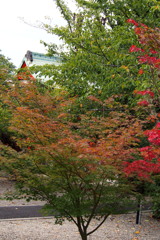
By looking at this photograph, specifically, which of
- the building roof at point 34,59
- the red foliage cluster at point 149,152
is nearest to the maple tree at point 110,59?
the red foliage cluster at point 149,152

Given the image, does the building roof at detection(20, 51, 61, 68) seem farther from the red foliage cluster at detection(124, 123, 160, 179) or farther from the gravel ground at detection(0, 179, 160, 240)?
the red foliage cluster at detection(124, 123, 160, 179)

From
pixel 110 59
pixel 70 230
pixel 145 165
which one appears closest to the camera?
pixel 145 165

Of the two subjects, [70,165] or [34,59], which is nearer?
[70,165]

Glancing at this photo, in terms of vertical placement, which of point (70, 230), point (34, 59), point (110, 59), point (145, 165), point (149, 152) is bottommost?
point (70, 230)

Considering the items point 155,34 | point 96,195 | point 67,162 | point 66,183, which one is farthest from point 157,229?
point 155,34

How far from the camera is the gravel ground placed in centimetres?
755

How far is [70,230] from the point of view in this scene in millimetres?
8156

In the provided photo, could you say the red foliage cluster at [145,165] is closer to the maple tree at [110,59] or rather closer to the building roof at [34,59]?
the maple tree at [110,59]

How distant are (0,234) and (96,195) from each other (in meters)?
3.46

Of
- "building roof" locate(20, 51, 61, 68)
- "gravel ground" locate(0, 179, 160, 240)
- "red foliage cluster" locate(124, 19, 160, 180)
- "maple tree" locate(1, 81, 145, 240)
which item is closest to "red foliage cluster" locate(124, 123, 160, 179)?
"red foliage cluster" locate(124, 19, 160, 180)

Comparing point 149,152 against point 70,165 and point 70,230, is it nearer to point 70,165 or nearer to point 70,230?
point 70,165

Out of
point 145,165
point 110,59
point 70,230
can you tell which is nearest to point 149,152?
point 145,165

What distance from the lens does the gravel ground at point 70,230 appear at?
297 inches

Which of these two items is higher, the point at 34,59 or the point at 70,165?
the point at 34,59
